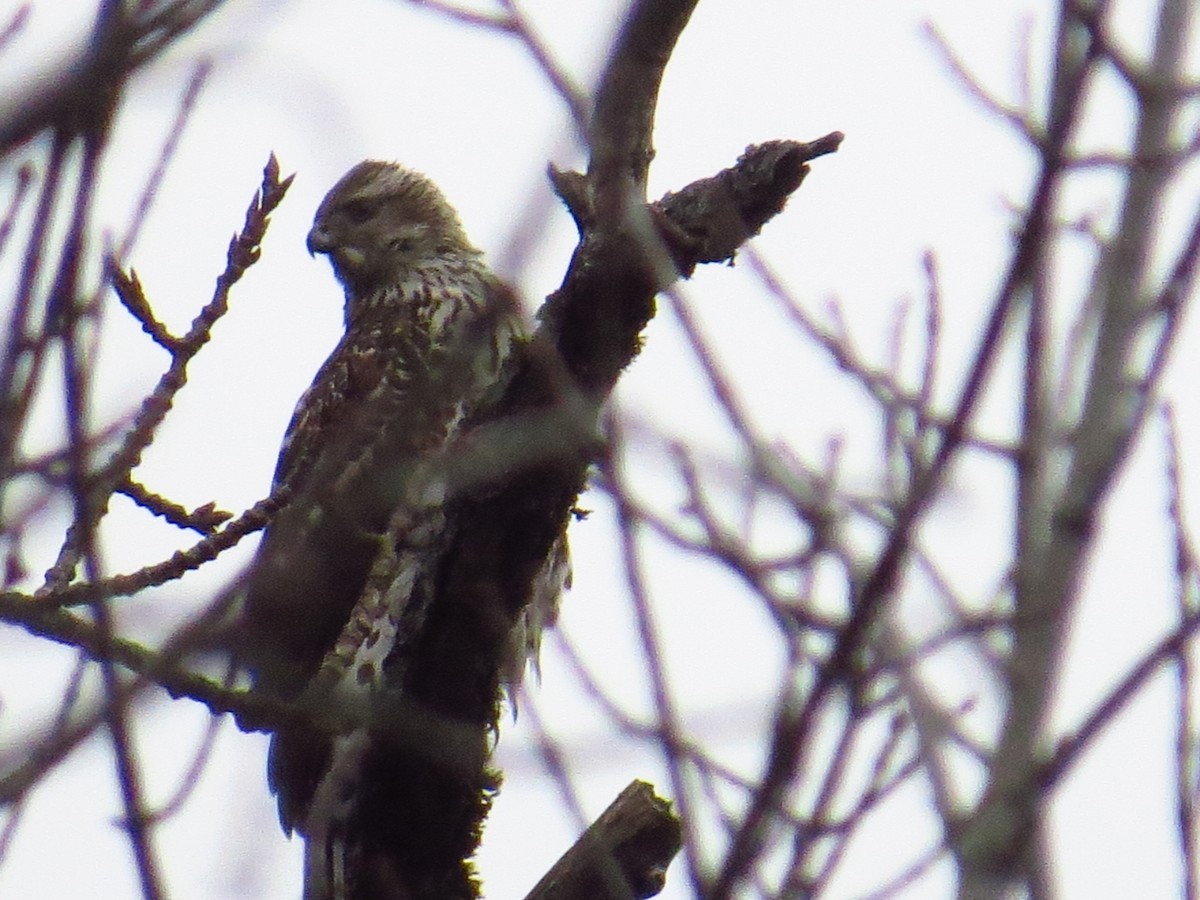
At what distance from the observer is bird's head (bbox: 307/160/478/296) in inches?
291

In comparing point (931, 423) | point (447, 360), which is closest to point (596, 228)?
point (931, 423)

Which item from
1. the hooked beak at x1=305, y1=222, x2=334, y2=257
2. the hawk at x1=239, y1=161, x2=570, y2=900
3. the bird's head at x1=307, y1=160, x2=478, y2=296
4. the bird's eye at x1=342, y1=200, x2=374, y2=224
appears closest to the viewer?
the hawk at x1=239, y1=161, x2=570, y2=900

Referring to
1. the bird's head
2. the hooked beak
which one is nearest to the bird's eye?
the bird's head

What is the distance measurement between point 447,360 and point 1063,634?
76cm

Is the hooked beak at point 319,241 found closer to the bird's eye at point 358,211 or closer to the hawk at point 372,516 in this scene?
the hawk at point 372,516

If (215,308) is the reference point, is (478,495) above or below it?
above

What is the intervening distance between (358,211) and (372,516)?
16.5 feet

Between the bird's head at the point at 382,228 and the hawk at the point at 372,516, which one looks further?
the bird's head at the point at 382,228

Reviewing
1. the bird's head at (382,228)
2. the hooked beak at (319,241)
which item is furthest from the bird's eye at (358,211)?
→ the hooked beak at (319,241)

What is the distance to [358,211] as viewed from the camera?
306 inches

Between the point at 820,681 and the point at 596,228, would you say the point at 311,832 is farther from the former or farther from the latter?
the point at 820,681

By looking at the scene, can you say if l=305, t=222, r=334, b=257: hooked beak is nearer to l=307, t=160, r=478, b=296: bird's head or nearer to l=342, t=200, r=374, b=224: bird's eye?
l=307, t=160, r=478, b=296: bird's head

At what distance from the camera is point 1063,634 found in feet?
6.97

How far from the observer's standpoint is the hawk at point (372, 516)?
7.34 ft
